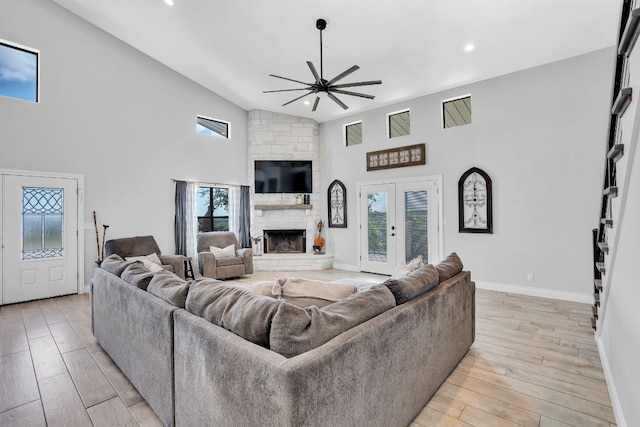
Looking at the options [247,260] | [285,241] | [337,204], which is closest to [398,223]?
[337,204]

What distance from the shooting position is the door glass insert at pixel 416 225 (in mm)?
5820

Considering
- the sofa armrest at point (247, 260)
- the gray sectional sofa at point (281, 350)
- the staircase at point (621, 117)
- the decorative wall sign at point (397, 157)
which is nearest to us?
the gray sectional sofa at point (281, 350)

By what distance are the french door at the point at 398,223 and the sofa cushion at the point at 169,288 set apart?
15.6 ft

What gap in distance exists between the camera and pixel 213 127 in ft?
22.9

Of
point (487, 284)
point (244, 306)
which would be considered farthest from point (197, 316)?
point (487, 284)

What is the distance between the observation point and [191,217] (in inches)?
254

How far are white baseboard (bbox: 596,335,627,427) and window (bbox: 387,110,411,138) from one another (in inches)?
177

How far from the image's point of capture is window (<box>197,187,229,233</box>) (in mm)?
6832

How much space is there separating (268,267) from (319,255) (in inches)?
47.5

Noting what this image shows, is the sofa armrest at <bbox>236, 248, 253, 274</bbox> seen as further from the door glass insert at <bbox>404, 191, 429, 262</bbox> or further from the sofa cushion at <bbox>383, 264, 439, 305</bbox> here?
the sofa cushion at <bbox>383, 264, 439, 305</bbox>

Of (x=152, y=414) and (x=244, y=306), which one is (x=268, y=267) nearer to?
(x=152, y=414)

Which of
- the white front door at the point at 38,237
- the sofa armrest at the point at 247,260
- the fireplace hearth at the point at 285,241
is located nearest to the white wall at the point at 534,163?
the fireplace hearth at the point at 285,241

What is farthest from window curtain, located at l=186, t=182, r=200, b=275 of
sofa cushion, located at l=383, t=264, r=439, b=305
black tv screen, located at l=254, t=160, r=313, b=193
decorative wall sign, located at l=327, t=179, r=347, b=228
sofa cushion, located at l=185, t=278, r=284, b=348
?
sofa cushion, located at l=383, t=264, r=439, b=305

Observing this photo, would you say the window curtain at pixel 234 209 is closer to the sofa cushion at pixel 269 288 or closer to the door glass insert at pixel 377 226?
the door glass insert at pixel 377 226
